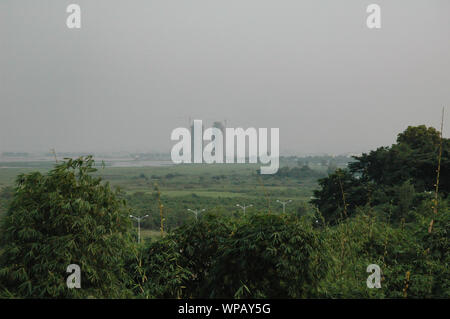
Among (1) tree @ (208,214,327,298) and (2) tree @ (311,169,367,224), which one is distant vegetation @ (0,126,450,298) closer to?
(1) tree @ (208,214,327,298)

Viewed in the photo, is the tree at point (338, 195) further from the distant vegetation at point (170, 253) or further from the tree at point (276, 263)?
the tree at point (276, 263)

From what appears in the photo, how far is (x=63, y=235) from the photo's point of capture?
2.60m

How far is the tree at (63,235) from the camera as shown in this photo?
2.47 metres

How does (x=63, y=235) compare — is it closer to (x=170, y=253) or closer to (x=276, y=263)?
(x=170, y=253)

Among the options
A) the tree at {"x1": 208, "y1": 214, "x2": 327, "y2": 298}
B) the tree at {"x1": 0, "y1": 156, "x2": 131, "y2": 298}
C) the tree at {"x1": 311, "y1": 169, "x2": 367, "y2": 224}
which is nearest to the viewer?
the tree at {"x1": 0, "y1": 156, "x2": 131, "y2": 298}

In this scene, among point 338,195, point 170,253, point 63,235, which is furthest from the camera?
point 338,195

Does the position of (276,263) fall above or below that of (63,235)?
below

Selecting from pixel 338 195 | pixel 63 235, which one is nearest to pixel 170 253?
pixel 63 235

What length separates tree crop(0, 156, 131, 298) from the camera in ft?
8.09

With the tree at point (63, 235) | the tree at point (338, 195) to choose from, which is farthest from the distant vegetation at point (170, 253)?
the tree at point (338, 195)

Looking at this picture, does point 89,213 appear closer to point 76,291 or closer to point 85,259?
point 85,259

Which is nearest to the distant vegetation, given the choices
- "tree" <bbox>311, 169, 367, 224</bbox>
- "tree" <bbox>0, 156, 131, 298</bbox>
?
"tree" <bbox>0, 156, 131, 298</bbox>
